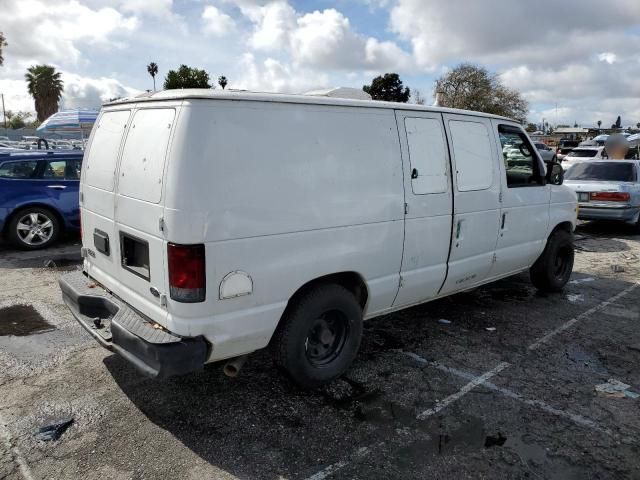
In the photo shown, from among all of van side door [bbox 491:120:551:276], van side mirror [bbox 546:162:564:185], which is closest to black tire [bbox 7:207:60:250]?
van side door [bbox 491:120:551:276]

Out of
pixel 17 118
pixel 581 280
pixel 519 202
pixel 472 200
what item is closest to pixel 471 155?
pixel 472 200

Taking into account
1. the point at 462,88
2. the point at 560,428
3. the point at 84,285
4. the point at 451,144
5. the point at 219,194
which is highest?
the point at 462,88

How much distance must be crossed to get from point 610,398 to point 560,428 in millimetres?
721

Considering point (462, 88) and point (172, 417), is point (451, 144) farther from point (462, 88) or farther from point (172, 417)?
point (462, 88)

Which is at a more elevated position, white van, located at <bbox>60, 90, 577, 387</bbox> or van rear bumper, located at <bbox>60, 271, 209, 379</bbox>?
white van, located at <bbox>60, 90, 577, 387</bbox>

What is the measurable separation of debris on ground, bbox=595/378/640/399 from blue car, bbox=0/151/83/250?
8.09 metres

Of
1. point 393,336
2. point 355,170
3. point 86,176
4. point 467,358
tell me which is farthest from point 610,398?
point 86,176

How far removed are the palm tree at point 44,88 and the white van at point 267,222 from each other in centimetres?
6484

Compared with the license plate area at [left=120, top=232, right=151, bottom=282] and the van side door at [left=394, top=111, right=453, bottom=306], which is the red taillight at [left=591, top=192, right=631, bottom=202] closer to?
the van side door at [left=394, top=111, right=453, bottom=306]

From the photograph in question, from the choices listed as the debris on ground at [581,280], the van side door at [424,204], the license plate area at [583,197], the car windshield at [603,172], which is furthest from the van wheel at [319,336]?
the car windshield at [603,172]

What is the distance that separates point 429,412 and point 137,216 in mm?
2416

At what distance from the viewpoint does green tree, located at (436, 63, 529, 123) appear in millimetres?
42406

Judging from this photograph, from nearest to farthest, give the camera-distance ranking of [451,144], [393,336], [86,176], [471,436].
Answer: [471,436] < [86,176] < [451,144] < [393,336]

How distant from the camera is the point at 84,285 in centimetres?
400
